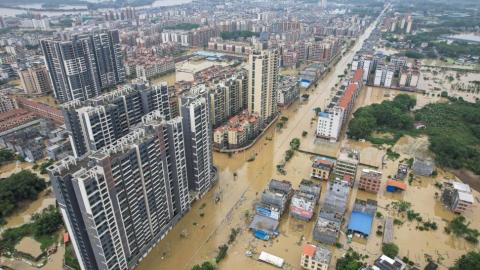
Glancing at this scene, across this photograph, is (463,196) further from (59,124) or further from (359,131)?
(59,124)

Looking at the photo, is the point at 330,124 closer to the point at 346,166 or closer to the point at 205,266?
the point at 346,166

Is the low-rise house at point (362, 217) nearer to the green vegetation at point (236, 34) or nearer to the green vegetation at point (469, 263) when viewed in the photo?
the green vegetation at point (469, 263)

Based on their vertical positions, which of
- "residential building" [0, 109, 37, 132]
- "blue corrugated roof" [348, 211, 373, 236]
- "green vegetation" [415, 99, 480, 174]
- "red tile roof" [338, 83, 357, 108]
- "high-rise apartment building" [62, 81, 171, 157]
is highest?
"high-rise apartment building" [62, 81, 171, 157]

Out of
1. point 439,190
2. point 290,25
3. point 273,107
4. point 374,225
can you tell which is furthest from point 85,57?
point 290,25

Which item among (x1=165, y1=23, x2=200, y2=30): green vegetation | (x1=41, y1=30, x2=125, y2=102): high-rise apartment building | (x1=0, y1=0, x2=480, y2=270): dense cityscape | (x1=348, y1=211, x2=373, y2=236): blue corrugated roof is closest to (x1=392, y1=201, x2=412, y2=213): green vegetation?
(x1=0, y1=0, x2=480, y2=270): dense cityscape

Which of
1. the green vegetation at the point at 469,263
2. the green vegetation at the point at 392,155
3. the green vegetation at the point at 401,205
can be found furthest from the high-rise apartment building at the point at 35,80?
the green vegetation at the point at 469,263

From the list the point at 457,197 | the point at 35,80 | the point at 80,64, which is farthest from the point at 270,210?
the point at 35,80

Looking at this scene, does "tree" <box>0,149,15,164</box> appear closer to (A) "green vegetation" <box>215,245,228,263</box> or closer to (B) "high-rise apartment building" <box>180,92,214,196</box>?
(B) "high-rise apartment building" <box>180,92,214,196</box>
